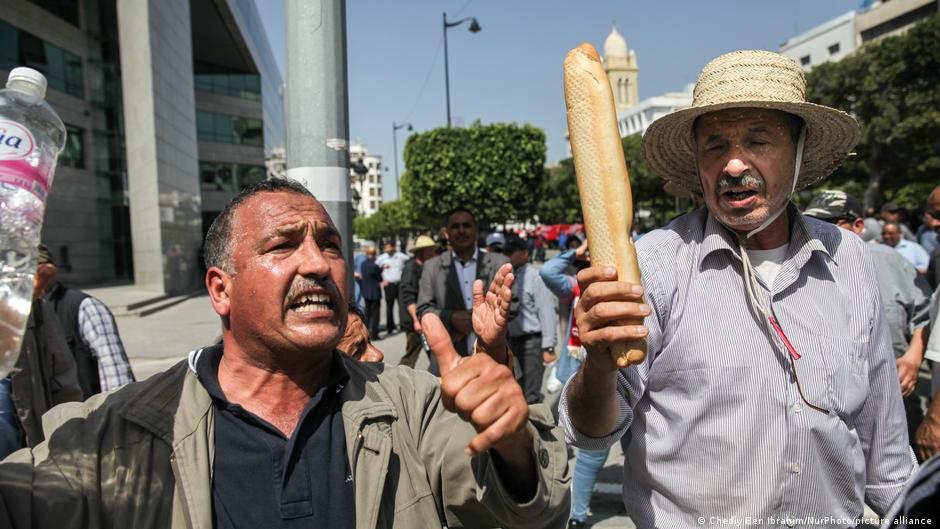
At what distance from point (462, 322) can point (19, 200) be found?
13.3ft

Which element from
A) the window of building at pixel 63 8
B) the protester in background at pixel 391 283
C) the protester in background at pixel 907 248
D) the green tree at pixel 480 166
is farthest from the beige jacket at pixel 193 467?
the green tree at pixel 480 166

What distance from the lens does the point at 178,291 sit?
23.2 meters

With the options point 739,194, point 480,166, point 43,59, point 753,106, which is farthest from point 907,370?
point 480,166

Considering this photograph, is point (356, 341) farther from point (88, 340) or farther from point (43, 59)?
point (43, 59)

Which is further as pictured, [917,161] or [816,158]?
[917,161]

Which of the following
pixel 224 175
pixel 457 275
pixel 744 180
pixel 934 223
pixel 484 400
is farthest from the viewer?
pixel 224 175

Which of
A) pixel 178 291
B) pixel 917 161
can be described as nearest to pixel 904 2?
pixel 917 161

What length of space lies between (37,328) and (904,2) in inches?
2462

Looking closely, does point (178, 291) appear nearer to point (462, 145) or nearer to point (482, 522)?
point (462, 145)

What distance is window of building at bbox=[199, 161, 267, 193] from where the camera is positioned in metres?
40.0

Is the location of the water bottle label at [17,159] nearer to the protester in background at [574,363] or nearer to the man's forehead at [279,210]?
the man's forehead at [279,210]

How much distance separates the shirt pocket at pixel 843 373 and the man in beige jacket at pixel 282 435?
83cm

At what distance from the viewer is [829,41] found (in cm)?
6206

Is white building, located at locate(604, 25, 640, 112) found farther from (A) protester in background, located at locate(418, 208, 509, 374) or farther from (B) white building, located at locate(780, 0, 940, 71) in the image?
(A) protester in background, located at locate(418, 208, 509, 374)
